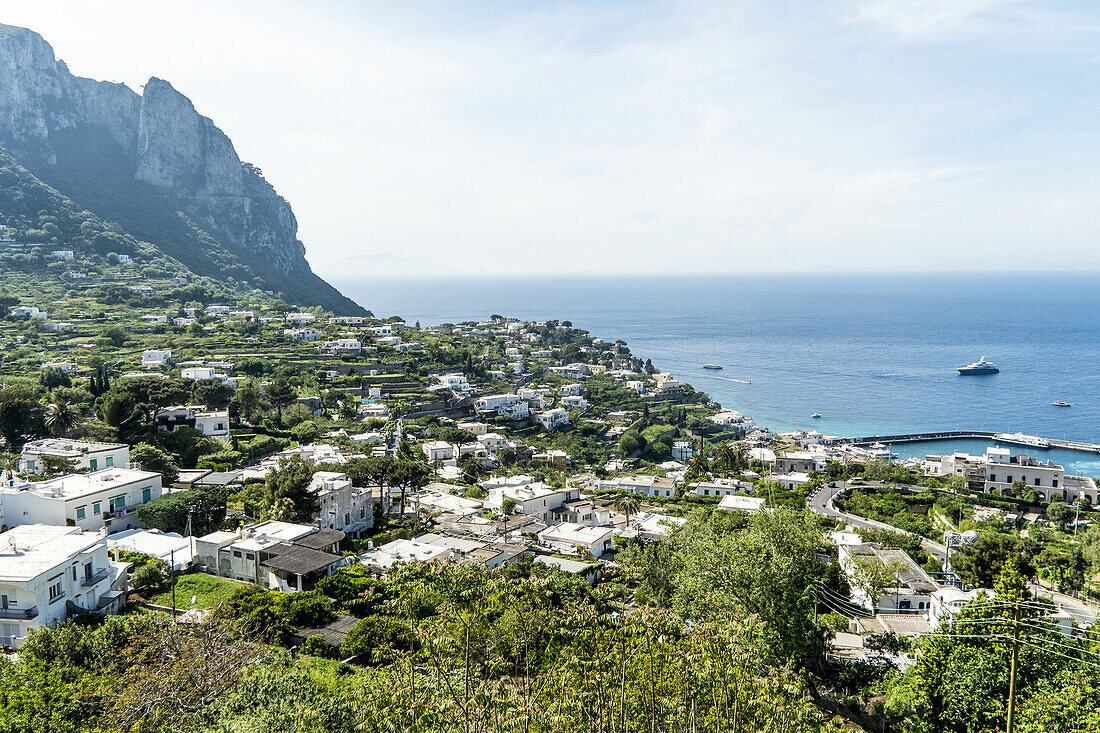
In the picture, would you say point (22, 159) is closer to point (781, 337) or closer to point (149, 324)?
point (149, 324)

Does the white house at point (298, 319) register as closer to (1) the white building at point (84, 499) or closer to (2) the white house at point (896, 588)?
(1) the white building at point (84, 499)

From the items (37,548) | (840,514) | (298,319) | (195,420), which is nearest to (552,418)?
(840,514)

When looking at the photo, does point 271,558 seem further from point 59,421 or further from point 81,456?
point 59,421

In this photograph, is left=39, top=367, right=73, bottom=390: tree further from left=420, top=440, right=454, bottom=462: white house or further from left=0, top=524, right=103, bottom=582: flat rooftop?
left=0, top=524, right=103, bottom=582: flat rooftop

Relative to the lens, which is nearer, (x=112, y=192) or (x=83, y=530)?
(x=83, y=530)

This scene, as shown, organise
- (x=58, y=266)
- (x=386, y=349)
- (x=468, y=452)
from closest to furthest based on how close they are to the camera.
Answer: (x=468, y=452)
(x=386, y=349)
(x=58, y=266)

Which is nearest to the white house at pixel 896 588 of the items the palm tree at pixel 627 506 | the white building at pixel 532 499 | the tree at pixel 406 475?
the palm tree at pixel 627 506

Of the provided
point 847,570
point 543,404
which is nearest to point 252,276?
point 543,404
